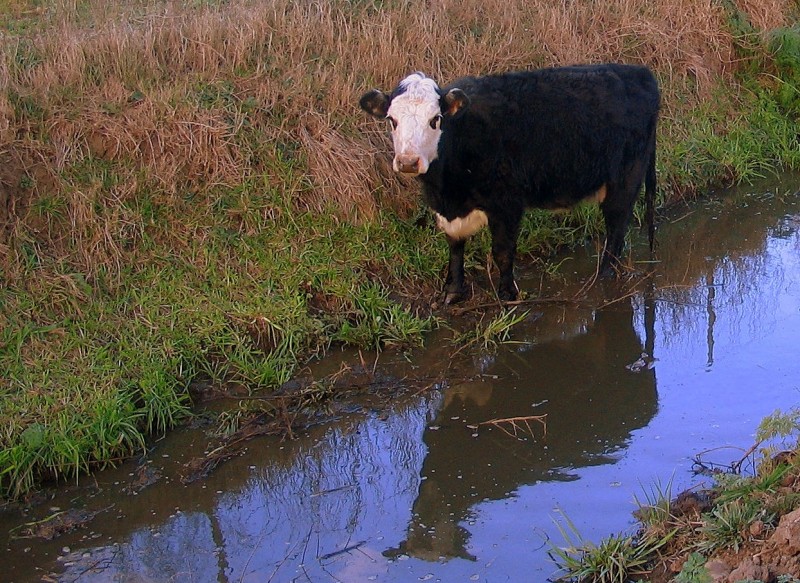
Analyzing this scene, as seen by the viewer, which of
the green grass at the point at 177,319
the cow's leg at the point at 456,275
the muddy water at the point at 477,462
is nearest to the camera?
the muddy water at the point at 477,462

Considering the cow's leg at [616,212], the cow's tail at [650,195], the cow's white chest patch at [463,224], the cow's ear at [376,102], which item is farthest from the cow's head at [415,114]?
the cow's tail at [650,195]

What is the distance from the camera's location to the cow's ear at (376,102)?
6.31m

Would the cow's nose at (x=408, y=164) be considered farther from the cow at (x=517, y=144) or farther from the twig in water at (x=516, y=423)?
the twig in water at (x=516, y=423)

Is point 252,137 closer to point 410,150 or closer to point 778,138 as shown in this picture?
point 410,150

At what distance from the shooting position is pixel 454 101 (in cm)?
621

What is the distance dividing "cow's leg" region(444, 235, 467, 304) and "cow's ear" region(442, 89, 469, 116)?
37.3 inches

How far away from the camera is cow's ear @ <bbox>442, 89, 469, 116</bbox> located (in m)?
6.19

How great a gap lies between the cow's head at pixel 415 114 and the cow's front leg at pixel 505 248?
73cm

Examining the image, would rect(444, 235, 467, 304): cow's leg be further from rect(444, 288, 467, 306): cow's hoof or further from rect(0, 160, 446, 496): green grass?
rect(0, 160, 446, 496): green grass

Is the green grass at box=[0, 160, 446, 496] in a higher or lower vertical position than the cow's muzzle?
lower

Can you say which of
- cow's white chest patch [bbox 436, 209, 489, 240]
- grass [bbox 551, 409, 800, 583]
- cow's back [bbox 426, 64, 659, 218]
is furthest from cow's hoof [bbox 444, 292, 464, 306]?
grass [bbox 551, 409, 800, 583]

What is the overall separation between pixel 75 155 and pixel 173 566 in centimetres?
340

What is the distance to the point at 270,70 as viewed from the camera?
7641 mm

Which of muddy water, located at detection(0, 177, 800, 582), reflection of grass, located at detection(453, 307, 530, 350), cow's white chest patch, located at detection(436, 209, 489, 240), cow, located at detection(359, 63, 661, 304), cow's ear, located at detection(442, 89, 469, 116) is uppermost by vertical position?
cow's ear, located at detection(442, 89, 469, 116)
